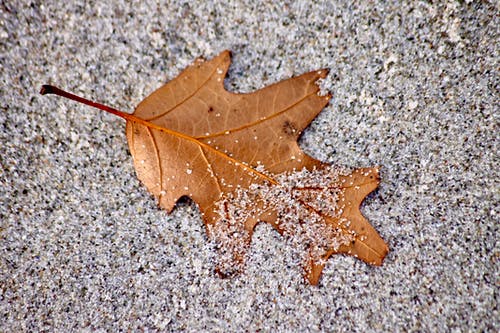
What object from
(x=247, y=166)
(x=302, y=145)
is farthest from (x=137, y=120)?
(x=302, y=145)

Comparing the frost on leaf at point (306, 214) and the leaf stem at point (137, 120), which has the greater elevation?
the leaf stem at point (137, 120)

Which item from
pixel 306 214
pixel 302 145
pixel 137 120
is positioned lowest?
pixel 306 214

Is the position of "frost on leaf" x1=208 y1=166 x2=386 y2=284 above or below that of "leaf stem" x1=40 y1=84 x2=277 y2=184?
below

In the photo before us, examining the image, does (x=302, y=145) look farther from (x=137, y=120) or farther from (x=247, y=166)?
(x=137, y=120)

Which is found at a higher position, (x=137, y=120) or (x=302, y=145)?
(x=137, y=120)

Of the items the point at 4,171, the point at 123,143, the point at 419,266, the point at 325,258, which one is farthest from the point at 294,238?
the point at 4,171
